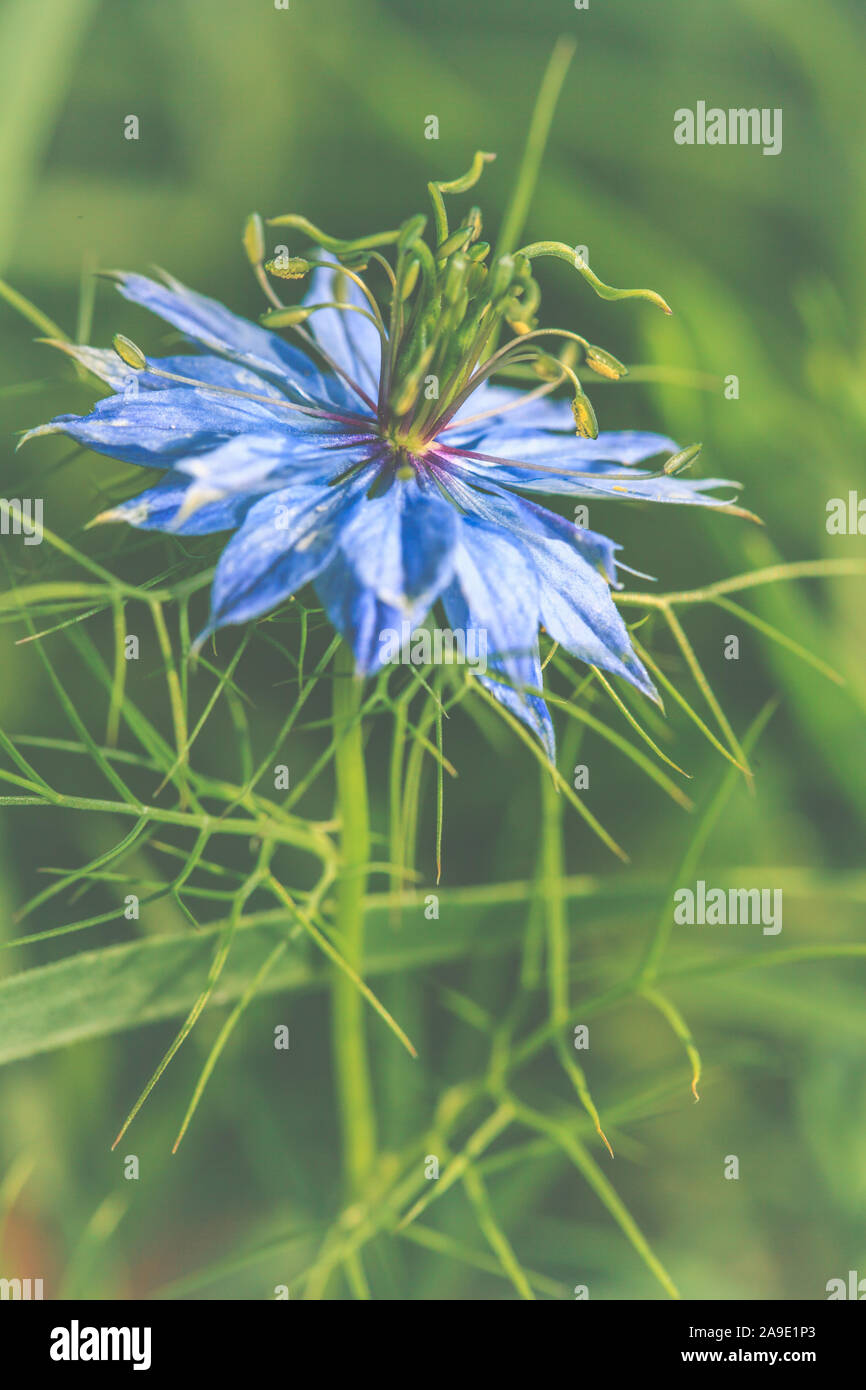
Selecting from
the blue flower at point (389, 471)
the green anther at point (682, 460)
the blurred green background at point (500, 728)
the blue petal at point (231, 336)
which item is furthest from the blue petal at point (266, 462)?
the blurred green background at point (500, 728)

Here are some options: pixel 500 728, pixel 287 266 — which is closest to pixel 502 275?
pixel 287 266

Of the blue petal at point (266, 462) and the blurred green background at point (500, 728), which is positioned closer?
the blue petal at point (266, 462)

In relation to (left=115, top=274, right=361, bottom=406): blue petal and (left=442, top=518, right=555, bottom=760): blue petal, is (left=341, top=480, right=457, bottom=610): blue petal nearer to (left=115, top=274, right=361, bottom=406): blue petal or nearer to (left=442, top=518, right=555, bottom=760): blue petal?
(left=442, top=518, right=555, bottom=760): blue petal

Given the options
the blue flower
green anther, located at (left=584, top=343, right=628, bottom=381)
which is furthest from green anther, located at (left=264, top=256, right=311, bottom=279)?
green anther, located at (left=584, top=343, right=628, bottom=381)

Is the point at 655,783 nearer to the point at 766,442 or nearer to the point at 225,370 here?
the point at 766,442

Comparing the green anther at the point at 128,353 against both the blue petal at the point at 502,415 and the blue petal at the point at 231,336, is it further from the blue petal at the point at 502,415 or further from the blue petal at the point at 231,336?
the blue petal at the point at 502,415

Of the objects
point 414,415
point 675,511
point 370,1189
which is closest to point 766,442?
point 675,511

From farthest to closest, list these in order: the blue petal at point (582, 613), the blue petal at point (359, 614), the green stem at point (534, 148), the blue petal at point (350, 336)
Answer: the green stem at point (534, 148)
the blue petal at point (350, 336)
the blue petal at point (582, 613)
the blue petal at point (359, 614)
